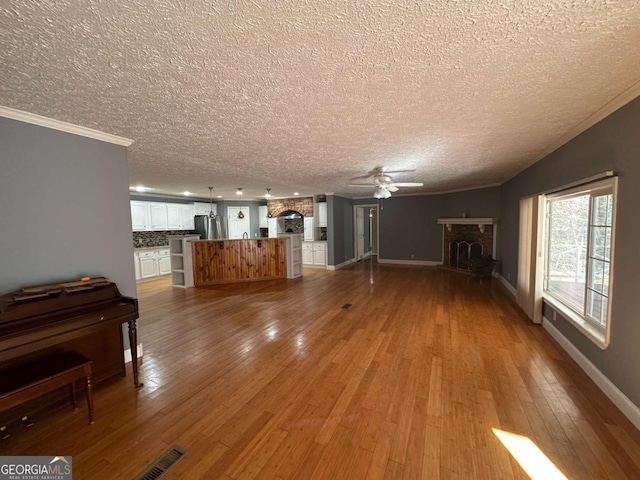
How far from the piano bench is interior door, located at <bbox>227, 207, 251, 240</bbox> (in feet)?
26.7

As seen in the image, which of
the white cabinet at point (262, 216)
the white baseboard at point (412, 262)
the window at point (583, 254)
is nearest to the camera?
the window at point (583, 254)

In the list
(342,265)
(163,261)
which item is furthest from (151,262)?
(342,265)

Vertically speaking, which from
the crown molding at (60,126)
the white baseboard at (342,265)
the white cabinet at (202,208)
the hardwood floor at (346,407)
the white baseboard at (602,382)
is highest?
the crown molding at (60,126)

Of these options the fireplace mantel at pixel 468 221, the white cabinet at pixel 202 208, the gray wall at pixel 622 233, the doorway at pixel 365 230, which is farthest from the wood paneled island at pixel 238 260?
the gray wall at pixel 622 233

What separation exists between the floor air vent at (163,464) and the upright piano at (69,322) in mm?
978

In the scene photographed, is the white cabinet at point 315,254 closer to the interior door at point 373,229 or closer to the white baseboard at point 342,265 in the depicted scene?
the white baseboard at point 342,265

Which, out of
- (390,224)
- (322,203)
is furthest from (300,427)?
(390,224)

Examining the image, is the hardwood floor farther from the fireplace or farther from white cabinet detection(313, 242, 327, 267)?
white cabinet detection(313, 242, 327, 267)

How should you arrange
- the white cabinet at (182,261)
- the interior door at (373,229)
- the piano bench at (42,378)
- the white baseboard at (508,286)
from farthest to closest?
the interior door at (373,229), the white cabinet at (182,261), the white baseboard at (508,286), the piano bench at (42,378)

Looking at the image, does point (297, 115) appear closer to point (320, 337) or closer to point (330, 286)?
point (320, 337)

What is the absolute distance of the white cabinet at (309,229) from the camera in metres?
8.69

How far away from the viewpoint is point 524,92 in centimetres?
182

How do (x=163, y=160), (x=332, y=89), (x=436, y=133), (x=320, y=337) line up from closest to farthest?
(x=332, y=89), (x=436, y=133), (x=320, y=337), (x=163, y=160)

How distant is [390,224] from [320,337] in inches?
248
